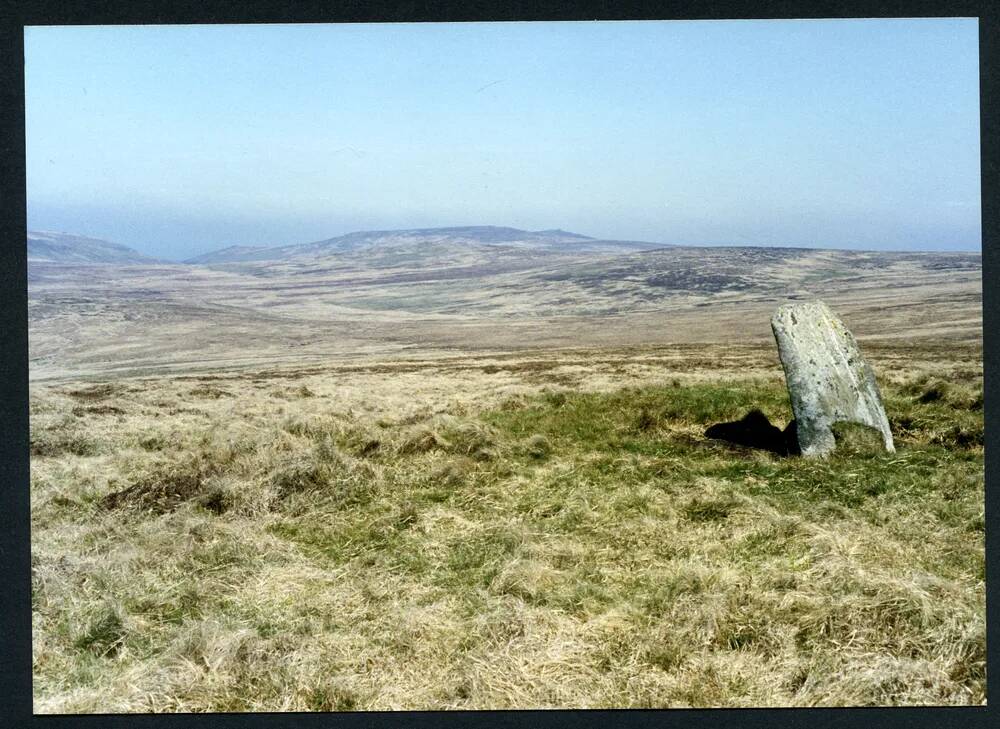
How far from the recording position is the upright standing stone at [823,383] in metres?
8.95

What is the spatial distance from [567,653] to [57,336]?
26.0 meters

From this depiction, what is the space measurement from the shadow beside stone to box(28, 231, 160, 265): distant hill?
31.8 metres

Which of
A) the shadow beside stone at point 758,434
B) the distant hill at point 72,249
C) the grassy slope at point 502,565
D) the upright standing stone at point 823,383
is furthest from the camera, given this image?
the distant hill at point 72,249

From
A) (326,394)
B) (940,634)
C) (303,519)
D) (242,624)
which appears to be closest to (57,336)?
(326,394)

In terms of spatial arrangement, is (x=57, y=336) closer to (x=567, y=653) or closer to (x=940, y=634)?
(x=567, y=653)

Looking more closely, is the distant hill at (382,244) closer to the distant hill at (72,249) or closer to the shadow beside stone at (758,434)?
the distant hill at (72,249)

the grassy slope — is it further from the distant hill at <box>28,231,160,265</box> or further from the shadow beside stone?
the distant hill at <box>28,231,160,265</box>

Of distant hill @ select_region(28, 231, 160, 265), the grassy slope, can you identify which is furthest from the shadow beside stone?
distant hill @ select_region(28, 231, 160, 265)

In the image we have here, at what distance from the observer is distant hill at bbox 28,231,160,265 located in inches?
1320

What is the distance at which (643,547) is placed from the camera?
7234 mm

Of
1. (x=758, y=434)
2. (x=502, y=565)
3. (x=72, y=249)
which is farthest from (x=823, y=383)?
(x=72, y=249)

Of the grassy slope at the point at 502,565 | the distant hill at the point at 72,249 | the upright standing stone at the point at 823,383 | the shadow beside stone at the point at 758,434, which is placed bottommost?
the grassy slope at the point at 502,565

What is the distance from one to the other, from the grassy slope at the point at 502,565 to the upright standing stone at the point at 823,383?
424 mm

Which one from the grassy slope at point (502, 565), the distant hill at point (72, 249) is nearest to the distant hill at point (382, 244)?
the distant hill at point (72, 249)
